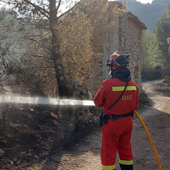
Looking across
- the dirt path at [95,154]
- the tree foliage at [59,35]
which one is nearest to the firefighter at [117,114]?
the dirt path at [95,154]

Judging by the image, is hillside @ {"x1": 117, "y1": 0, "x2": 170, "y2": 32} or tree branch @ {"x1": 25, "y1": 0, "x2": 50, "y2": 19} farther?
hillside @ {"x1": 117, "y1": 0, "x2": 170, "y2": 32}

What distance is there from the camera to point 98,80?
7.67 meters

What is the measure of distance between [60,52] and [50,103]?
170cm

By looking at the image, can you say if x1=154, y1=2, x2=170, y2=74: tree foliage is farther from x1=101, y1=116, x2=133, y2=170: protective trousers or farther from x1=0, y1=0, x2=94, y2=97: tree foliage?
x1=101, y1=116, x2=133, y2=170: protective trousers

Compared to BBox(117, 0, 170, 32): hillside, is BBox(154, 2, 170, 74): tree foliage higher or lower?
lower

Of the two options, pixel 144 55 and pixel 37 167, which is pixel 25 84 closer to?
pixel 37 167

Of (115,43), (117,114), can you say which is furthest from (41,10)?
(115,43)

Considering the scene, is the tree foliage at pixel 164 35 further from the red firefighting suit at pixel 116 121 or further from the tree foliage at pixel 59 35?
the red firefighting suit at pixel 116 121

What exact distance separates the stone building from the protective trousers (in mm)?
4580

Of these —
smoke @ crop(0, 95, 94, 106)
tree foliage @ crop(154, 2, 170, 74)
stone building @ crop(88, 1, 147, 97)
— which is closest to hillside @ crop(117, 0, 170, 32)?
tree foliage @ crop(154, 2, 170, 74)

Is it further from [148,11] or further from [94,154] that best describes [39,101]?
[148,11]

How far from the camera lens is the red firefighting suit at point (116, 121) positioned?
2938mm

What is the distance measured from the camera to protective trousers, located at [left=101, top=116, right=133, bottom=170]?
9.53ft

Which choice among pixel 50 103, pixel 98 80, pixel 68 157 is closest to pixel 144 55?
pixel 98 80
